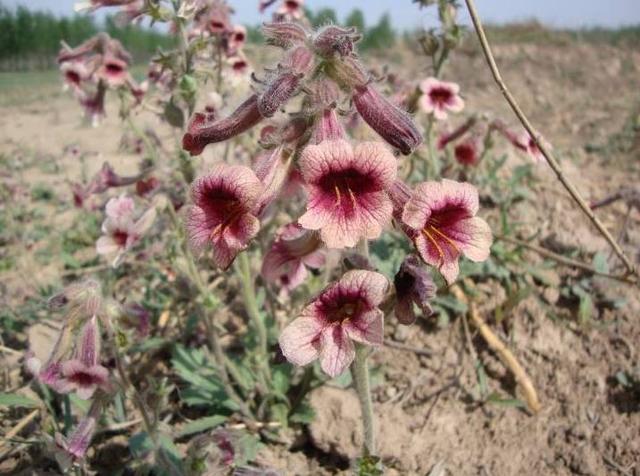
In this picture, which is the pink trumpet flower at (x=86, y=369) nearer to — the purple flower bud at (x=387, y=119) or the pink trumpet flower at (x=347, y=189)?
the pink trumpet flower at (x=347, y=189)

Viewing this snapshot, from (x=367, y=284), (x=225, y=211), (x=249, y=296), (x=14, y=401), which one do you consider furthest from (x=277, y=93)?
(x=14, y=401)

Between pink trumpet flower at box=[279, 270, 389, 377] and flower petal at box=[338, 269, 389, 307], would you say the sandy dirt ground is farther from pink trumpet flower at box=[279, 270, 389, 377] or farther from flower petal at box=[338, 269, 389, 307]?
flower petal at box=[338, 269, 389, 307]

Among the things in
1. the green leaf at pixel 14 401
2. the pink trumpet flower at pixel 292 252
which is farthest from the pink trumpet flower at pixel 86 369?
the pink trumpet flower at pixel 292 252

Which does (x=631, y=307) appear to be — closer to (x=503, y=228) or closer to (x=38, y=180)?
(x=503, y=228)

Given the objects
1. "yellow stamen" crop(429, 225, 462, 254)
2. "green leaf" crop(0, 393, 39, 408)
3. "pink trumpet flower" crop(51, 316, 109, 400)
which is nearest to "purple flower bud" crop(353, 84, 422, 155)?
"yellow stamen" crop(429, 225, 462, 254)

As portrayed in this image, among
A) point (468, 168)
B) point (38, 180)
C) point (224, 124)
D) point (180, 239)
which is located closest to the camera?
point (224, 124)

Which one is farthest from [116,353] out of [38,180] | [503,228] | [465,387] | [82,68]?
[38,180]

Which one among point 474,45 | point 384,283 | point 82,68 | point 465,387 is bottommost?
point 474,45
